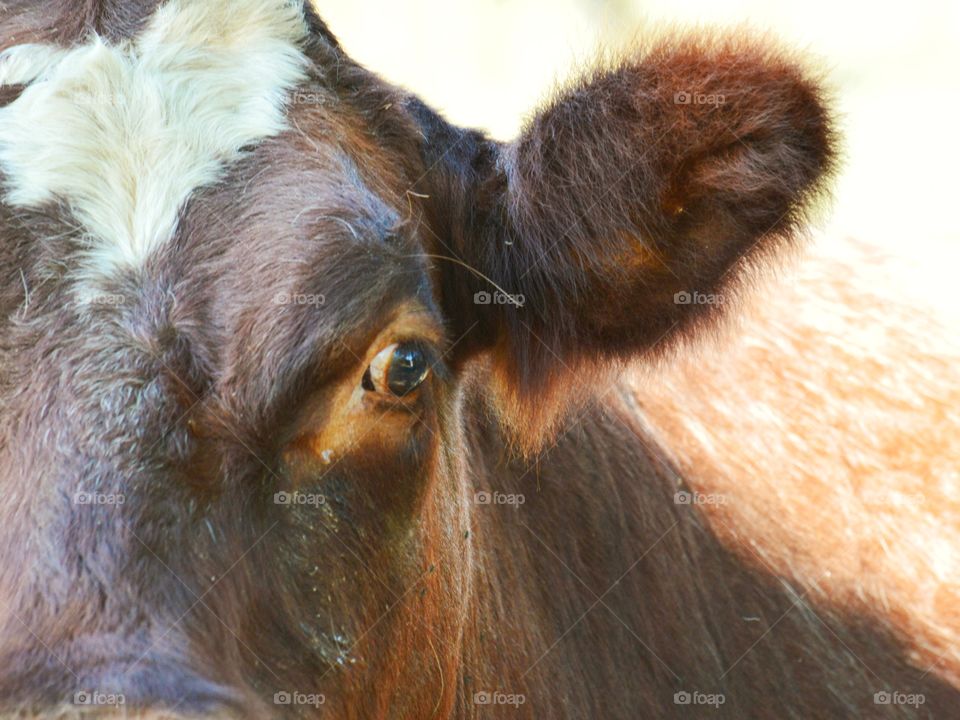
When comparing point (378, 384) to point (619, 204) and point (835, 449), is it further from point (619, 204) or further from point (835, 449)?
point (835, 449)

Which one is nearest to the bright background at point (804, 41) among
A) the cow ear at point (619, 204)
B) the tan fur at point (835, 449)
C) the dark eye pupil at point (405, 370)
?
the tan fur at point (835, 449)

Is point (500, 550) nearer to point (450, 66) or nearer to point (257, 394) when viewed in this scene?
point (257, 394)

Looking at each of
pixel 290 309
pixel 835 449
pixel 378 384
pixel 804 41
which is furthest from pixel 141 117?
pixel 804 41

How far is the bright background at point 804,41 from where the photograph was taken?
1565cm

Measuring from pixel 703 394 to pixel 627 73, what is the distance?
2071 millimetres

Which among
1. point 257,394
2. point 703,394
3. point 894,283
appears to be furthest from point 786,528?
point 257,394

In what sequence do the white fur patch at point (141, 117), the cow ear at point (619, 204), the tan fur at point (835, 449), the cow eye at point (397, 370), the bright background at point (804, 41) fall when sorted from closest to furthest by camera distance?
the white fur patch at point (141, 117) → the cow eye at point (397, 370) → the cow ear at point (619, 204) → the tan fur at point (835, 449) → the bright background at point (804, 41)

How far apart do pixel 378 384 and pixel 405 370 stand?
0.08 meters

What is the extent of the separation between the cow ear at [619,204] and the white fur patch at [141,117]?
1.91 feet

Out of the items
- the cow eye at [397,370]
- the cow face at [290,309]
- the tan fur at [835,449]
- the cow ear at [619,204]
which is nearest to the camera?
the cow face at [290,309]

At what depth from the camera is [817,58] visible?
3336 mm

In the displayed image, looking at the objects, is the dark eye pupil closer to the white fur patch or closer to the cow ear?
the cow ear

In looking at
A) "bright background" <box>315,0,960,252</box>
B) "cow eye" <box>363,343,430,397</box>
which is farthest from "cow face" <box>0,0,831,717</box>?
"bright background" <box>315,0,960,252</box>

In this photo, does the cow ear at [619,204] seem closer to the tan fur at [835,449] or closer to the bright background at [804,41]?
the tan fur at [835,449]
